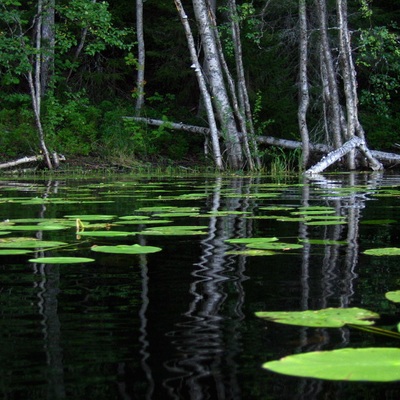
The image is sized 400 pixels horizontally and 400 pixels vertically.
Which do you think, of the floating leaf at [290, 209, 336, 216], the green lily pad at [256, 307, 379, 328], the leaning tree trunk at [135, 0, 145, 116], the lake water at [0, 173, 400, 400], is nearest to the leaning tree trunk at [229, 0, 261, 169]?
the leaning tree trunk at [135, 0, 145, 116]

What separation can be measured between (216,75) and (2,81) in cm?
507

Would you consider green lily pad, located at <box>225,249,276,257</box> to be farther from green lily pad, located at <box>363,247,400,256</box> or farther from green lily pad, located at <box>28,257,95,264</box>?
→ green lily pad, located at <box>28,257,95,264</box>

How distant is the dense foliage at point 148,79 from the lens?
1727 cm

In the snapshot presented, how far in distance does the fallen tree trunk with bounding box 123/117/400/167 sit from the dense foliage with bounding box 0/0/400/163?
0.26m

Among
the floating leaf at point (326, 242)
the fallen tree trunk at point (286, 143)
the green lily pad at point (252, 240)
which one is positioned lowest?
the floating leaf at point (326, 242)

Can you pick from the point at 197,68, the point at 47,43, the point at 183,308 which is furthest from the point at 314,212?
the point at 47,43

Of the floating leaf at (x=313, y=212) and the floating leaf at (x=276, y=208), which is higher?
the floating leaf at (x=313, y=212)

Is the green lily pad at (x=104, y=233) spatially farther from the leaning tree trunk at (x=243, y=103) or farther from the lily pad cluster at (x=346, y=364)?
the leaning tree trunk at (x=243, y=103)

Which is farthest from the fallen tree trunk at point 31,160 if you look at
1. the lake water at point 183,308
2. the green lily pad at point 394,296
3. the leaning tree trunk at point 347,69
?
the green lily pad at point 394,296

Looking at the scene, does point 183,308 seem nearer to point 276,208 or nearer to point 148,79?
point 276,208

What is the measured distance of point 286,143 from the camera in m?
17.8

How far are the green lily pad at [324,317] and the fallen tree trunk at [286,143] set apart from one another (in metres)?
13.9

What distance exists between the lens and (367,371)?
1.41m

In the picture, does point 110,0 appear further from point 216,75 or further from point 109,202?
A: point 109,202
